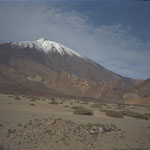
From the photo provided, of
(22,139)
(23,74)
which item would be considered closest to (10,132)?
(22,139)

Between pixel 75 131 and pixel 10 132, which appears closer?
pixel 10 132

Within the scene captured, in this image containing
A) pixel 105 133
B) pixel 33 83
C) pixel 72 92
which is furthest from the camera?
pixel 33 83

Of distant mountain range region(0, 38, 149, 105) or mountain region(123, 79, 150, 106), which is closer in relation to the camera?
mountain region(123, 79, 150, 106)

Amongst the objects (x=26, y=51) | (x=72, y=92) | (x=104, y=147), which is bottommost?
(x=104, y=147)

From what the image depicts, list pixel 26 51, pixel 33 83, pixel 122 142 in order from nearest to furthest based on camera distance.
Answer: pixel 122 142
pixel 33 83
pixel 26 51

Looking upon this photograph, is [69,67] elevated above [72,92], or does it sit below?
above

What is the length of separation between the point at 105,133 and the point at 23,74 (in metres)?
103

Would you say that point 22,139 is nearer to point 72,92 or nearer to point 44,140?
point 44,140

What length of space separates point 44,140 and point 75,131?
184cm

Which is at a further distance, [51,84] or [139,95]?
[51,84]

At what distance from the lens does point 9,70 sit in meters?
104

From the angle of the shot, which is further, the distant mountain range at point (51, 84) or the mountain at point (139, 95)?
the distant mountain range at point (51, 84)

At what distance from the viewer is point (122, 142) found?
7906 mm

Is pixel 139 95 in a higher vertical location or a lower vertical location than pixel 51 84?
lower
